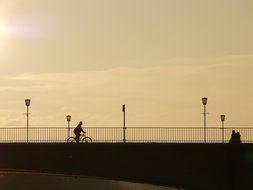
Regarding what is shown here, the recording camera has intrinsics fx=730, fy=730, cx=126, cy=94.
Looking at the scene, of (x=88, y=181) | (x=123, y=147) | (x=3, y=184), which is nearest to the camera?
(x=123, y=147)

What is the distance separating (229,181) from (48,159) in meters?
11.7

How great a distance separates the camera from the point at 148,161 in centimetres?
4694

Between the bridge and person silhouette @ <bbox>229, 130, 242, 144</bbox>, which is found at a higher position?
person silhouette @ <bbox>229, 130, 242, 144</bbox>

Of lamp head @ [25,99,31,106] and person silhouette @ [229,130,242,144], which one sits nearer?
person silhouette @ [229,130,242,144]

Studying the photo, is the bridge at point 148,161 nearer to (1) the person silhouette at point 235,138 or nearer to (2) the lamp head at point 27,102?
(1) the person silhouette at point 235,138

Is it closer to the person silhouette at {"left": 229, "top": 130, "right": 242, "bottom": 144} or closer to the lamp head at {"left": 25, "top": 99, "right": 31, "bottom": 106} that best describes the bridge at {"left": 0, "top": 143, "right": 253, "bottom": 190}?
the person silhouette at {"left": 229, "top": 130, "right": 242, "bottom": 144}

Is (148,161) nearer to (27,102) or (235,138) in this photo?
(235,138)

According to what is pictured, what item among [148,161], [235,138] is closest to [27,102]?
[148,161]

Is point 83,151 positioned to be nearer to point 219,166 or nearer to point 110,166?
point 110,166

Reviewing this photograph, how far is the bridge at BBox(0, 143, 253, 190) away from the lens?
4631 cm

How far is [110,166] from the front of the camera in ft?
153

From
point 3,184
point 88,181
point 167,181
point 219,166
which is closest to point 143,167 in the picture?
point 167,181

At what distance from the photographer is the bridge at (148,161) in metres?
46.3

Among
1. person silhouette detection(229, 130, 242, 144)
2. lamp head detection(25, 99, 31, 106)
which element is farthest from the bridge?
lamp head detection(25, 99, 31, 106)
